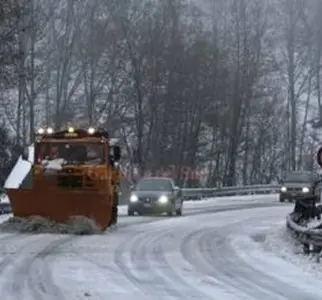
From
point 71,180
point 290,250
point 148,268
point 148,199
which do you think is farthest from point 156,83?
point 148,268

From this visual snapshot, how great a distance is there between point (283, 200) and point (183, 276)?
1372 inches

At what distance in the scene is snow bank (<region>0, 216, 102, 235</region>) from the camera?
23.1 m

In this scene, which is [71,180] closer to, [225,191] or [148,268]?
[148,268]

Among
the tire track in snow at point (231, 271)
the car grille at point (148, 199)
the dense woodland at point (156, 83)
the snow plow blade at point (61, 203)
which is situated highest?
the dense woodland at point (156, 83)

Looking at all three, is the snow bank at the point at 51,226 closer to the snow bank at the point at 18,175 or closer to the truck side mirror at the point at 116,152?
the snow bank at the point at 18,175

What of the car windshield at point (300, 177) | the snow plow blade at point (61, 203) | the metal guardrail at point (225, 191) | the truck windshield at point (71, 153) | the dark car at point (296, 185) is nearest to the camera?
the snow plow blade at point (61, 203)

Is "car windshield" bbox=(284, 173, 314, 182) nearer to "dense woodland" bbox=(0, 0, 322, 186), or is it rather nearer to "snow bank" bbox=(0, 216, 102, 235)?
"dense woodland" bbox=(0, 0, 322, 186)

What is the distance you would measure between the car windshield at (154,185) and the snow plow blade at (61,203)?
11.1 m

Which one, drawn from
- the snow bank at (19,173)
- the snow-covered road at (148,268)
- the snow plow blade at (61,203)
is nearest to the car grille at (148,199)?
the snow-covered road at (148,268)

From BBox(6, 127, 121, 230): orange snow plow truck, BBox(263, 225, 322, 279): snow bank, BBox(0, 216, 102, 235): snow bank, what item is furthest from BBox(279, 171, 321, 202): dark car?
BBox(0, 216, 102, 235): snow bank

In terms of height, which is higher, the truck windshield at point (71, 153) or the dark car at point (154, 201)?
the truck windshield at point (71, 153)

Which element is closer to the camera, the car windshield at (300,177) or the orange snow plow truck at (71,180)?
the orange snow plow truck at (71,180)

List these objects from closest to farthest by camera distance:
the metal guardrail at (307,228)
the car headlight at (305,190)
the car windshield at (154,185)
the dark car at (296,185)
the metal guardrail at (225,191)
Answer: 1. the metal guardrail at (307,228)
2. the car windshield at (154,185)
3. the car headlight at (305,190)
4. the dark car at (296,185)
5. the metal guardrail at (225,191)

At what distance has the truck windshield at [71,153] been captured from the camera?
978 inches
